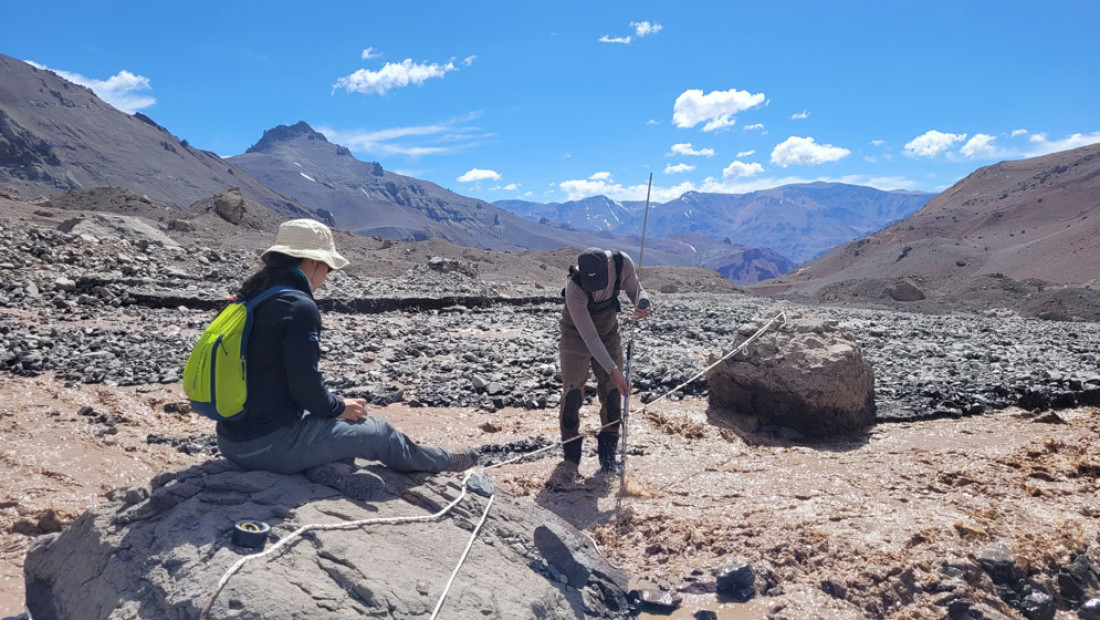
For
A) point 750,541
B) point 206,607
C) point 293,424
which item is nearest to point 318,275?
point 293,424

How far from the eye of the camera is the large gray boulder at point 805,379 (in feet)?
22.0

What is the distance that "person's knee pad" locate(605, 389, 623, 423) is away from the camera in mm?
5516

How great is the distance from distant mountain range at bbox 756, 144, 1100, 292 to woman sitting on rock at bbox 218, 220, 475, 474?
→ 41.2m

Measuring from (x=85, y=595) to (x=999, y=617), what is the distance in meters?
4.42

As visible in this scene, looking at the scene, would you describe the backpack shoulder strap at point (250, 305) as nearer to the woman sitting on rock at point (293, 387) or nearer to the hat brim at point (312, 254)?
the woman sitting on rock at point (293, 387)

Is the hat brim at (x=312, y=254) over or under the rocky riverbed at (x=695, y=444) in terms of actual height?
over

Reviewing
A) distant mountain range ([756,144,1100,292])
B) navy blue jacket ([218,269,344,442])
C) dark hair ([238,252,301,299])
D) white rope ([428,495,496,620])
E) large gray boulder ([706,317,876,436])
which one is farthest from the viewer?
distant mountain range ([756,144,1100,292])

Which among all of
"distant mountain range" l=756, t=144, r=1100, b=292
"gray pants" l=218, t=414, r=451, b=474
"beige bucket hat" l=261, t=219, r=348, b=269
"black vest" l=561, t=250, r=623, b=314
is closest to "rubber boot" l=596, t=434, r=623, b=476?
"black vest" l=561, t=250, r=623, b=314

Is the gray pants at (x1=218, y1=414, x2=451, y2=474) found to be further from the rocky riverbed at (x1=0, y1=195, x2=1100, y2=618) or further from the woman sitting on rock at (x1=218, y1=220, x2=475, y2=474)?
the rocky riverbed at (x1=0, y1=195, x2=1100, y2=618)

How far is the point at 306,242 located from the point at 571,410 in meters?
3.03

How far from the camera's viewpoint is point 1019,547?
4.07 meters

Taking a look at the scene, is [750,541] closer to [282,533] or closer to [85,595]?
[282,533]

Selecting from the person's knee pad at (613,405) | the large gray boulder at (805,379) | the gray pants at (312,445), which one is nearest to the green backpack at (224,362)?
the gray pants at (312,445)

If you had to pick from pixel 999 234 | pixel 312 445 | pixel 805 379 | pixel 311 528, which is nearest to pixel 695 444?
pixel 805 379
